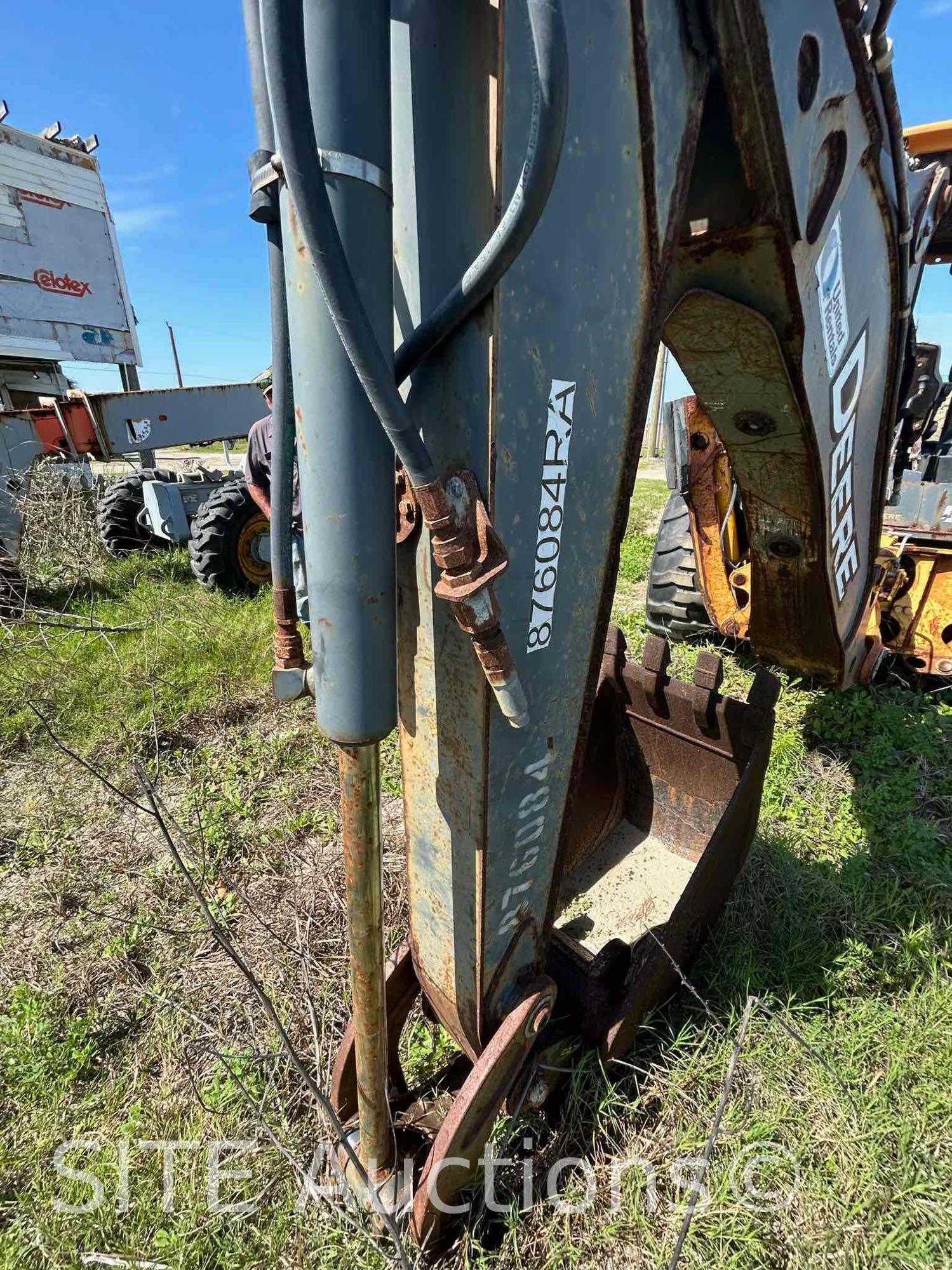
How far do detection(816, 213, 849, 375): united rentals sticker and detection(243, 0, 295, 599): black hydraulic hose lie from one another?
108 centimetres

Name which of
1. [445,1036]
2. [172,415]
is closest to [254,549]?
[172,415]

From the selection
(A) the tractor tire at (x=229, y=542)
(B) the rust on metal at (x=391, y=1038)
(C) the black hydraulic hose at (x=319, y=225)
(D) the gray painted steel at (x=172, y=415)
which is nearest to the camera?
(C) the black hydraulic hose at (x=319, y=225)

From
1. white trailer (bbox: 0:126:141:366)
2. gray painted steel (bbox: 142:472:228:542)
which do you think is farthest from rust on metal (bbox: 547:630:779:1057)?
white trailer (bbox: 0:126:141:366)

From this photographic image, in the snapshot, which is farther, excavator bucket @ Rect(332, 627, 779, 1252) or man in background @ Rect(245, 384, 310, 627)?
man in background @ Rect(245, 384, 310, 627)

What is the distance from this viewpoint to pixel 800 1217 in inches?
59.4

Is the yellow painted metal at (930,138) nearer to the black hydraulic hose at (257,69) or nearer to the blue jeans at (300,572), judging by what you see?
the black hydraulic hose at (257,69)

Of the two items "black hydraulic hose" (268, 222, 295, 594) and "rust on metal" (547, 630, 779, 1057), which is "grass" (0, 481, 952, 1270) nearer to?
"rust on metal" (547, 630, 779, 1057)

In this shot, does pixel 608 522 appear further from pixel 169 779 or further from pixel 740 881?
pixel 169 779

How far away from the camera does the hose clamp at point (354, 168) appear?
0.76 m

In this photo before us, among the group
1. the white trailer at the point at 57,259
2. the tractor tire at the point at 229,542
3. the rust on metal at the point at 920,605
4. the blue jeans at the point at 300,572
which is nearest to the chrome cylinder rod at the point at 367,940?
the blue jeans at the point at 300,572

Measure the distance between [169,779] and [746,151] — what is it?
10.7ft

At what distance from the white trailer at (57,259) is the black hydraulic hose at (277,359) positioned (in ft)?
66.7

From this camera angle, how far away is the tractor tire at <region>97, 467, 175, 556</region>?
695 cm

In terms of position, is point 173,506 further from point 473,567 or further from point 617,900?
point 473,567
